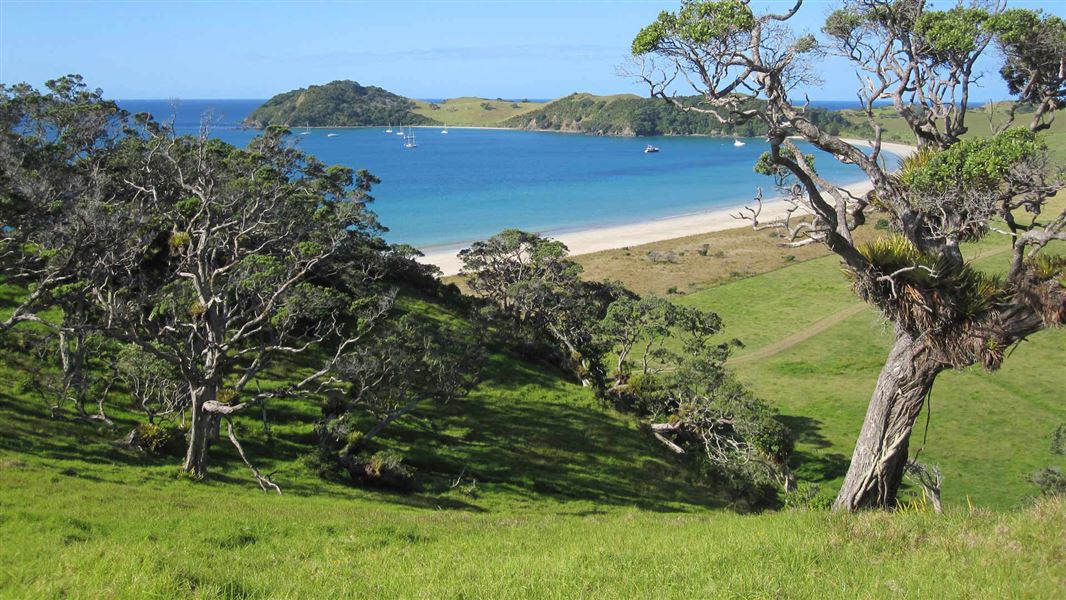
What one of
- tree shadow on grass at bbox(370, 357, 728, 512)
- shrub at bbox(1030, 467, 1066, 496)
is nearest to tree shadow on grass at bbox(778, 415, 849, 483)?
tree shadow on grass at bbox(370, 357, 728, 512)

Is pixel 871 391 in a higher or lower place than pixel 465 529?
lower

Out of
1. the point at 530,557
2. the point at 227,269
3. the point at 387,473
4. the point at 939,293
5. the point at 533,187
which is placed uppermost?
the point at 939,293

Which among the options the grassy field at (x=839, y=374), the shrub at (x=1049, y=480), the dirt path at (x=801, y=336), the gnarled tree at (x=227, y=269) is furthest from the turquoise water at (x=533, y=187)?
the shrub at (x=1049, y=480)

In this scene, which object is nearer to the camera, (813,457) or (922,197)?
(922,197)

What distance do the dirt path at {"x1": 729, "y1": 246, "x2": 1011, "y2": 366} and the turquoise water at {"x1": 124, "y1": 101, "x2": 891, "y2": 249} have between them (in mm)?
43815

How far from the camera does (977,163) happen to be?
10391 millimetres

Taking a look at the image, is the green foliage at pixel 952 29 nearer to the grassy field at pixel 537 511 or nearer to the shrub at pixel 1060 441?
the grassy field at pixel 537 511

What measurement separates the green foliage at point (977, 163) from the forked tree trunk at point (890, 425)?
2.44 metres

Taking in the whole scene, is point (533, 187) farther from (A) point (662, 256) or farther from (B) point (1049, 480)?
(B) point (1049, 480)

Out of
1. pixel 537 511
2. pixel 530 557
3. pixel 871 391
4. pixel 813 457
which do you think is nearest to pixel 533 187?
pixel 871 391

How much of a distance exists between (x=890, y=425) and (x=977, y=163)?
4.26 m

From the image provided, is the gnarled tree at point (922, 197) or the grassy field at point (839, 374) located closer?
the gnarled tree at point (922, 197)

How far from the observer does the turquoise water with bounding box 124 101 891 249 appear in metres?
98.7

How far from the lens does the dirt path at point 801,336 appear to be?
1844 inches
